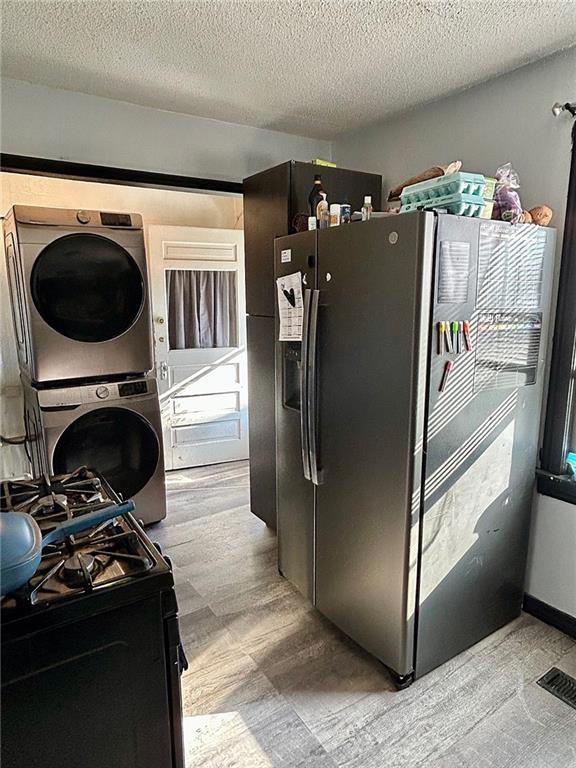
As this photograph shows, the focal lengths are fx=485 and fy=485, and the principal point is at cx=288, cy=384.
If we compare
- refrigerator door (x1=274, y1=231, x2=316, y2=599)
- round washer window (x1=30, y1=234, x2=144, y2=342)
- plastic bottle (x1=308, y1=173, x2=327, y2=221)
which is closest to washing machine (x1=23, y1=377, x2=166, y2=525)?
round washer window (x1=30, y1=234, x2=144, y2=342)

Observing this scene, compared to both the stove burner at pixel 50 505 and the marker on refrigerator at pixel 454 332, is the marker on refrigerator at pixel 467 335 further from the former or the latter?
the stove burner at pixel 50 505

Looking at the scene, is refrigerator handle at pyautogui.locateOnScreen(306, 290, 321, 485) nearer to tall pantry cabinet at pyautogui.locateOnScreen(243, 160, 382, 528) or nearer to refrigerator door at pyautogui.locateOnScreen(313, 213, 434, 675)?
refrigerator door at pyautogui.locateOnScreen(313, 213, 434, 675)

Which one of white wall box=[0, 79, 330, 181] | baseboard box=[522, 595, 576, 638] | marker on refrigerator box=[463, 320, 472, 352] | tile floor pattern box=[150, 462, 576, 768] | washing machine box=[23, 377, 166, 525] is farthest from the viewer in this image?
washing machine box=[23, 377, 166, 525]

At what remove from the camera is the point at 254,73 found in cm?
219

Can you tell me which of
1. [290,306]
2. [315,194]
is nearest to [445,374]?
[290,306]

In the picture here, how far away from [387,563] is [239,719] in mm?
767

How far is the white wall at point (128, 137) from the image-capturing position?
7.75 ft

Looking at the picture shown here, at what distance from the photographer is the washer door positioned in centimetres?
270

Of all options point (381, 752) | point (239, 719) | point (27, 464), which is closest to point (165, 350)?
point (27, 464)

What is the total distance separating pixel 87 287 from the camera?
2689 millimetres

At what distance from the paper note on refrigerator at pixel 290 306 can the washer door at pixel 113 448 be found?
3.83 ft

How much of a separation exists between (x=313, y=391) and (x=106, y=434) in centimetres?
142

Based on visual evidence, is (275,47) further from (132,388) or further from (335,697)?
(335,697)

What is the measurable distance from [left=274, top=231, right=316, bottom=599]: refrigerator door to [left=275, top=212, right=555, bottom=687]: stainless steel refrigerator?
1cm
